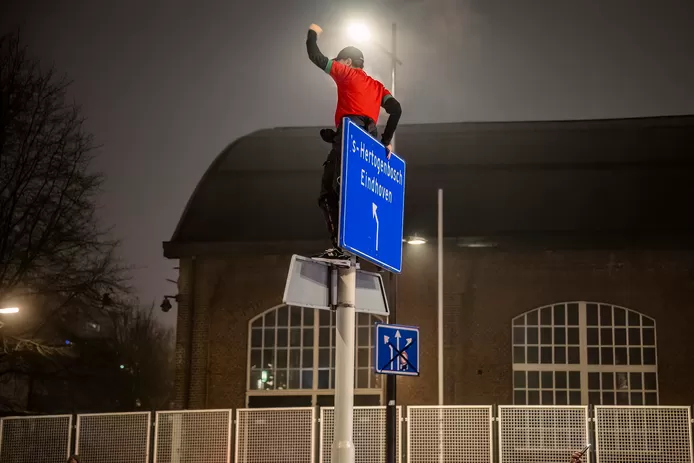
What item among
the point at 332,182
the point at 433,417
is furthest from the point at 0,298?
the point at 332,182

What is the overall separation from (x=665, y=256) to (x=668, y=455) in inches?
410

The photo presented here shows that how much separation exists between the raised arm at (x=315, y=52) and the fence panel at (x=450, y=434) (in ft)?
44.1

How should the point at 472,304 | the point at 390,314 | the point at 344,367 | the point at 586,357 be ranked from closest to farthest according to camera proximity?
1. the point at 344,367
2. the point at 390,314
3. the point at 586,357
4. the point at 472,304

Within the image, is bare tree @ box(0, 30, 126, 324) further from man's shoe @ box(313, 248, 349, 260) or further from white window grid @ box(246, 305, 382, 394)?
man's shoe @ box(313, 248, 349, 260)

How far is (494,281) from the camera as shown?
95.3 feet

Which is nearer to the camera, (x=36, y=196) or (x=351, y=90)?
(x=351, y=90)

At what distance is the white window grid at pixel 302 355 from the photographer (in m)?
28.9

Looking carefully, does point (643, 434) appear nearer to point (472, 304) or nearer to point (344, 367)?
point (472, 304)

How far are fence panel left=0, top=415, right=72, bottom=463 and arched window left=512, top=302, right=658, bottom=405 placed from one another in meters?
13.2

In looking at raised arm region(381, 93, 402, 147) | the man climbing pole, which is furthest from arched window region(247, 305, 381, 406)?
the man climbing pole

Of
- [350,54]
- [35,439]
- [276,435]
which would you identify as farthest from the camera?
[35,439]

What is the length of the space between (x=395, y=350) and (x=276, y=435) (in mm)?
7382

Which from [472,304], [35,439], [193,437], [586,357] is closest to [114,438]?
[193,437]

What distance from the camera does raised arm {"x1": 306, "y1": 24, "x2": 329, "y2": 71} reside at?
25.4 ft
